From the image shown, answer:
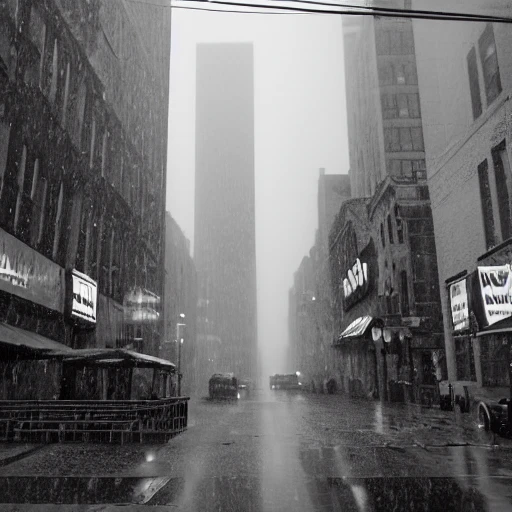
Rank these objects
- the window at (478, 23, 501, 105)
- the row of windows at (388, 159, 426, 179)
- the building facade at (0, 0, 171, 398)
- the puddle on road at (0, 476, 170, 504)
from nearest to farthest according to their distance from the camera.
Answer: the puddle on road at (0, 476, 170, 504), the building facade at (0, 0, 171, 398), the window at (478, 23, 501, 105), the row of windows at (388, 159, 426, 179)

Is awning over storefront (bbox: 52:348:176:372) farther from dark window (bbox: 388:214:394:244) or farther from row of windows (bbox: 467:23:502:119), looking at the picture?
dark window (bbox: 388:214:394:244)

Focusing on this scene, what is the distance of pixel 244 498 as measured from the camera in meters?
6.95

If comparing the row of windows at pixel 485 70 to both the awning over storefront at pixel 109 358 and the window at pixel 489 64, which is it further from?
the awning over storefront at pixel 109 358

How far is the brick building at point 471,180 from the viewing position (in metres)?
19.8

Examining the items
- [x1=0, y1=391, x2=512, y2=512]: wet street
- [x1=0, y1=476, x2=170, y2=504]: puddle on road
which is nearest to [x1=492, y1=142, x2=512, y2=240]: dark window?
[x1=0, y1=391, x2=512, y2=512]: wet street

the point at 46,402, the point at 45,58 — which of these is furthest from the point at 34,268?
the point at 45,58

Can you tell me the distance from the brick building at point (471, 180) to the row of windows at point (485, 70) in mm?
39

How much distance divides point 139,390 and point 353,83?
52.9m

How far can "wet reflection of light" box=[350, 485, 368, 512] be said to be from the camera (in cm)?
644

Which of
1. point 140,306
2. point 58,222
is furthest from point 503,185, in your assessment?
point 140,306

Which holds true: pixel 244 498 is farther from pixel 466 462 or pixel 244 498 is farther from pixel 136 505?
pixel 466 462

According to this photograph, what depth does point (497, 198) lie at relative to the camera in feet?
67.1

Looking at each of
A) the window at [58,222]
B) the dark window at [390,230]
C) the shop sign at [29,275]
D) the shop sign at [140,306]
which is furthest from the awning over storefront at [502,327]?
the shop sign at [140,306]

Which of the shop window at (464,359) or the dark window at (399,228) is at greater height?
the dark window at (399,228)
